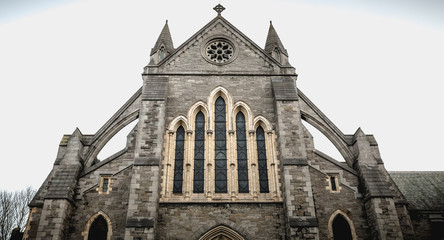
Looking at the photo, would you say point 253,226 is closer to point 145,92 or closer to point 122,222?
point 122,222

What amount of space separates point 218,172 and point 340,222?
5.21 m

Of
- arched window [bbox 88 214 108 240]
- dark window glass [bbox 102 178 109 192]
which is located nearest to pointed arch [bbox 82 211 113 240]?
arched window [bbox 88 214 108 240]

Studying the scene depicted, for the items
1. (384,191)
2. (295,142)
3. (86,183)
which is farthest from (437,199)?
(86,183)

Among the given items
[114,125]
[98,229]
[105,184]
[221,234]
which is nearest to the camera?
[221,234]

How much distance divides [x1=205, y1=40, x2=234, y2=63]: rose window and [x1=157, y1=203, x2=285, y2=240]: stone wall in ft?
25.1

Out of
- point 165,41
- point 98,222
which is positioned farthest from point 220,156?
point 165,41

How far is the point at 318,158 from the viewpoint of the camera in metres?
14.1

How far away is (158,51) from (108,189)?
303 inches

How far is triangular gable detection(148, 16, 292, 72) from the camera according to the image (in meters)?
16.0

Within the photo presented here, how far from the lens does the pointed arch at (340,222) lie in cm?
1212

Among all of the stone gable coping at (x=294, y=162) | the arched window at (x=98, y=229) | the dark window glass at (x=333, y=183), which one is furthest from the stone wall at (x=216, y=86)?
the arched window at (x=98, y=229)

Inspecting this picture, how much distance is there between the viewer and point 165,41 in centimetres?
1784

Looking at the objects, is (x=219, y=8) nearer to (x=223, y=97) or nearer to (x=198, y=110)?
(x=223, y=97)

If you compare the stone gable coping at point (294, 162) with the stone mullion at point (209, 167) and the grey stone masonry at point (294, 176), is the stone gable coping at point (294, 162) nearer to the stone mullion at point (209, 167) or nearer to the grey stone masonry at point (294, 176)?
the grey stone masonry at point (294, 176)
